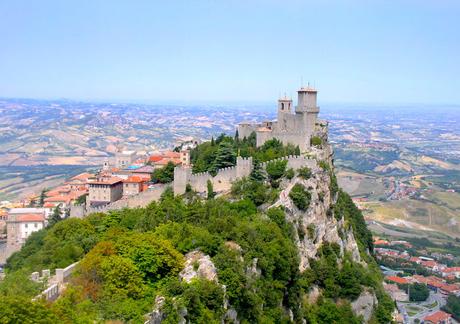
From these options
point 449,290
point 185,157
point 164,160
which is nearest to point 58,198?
point 164,160

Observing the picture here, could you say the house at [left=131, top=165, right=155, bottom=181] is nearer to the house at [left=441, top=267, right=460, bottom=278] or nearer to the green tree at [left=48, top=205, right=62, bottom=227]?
the green tree at [left=48, top=205, right=62, bottom=227]

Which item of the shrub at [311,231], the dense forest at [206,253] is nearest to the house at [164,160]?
the dense forest at [206,253]

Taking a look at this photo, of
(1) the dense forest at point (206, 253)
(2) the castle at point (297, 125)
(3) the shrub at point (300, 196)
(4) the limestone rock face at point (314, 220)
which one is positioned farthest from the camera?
(2) the castle at point (297, 125)

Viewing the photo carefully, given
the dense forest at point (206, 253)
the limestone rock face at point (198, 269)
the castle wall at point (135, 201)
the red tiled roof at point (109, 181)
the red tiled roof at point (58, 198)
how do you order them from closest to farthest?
the dense forest at point (206, 253) → the limestone rock face at point (198, 269) → the castle wall at point (135, 201) → the red tiled roof at point (109, 181) → the red tiled roof at point (58, 198)

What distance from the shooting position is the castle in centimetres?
4819

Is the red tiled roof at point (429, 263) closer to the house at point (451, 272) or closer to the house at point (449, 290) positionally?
the house at point (451, 272)

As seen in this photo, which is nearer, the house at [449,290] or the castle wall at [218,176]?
the castle wall at [218,176]

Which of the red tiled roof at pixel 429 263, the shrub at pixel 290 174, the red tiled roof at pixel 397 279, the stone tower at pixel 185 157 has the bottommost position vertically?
the red tiled roof at pixel 429 263

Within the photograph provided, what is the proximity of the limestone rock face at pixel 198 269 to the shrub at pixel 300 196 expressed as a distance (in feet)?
43.4

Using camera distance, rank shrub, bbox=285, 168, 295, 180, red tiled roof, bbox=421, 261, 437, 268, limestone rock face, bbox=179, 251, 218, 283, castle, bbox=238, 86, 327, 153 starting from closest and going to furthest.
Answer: limestone rock face, bbox=179, 251, 218, 283 < shrub, bbox=285, 168, 295, 180 < castle, bbox=238, 86, 327, 153 < red tiled roof, bbox=421, 261, 437, 268

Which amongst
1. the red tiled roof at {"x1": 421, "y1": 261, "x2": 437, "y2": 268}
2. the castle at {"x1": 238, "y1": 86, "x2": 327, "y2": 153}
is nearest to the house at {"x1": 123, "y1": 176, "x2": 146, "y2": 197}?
the castle at {"x1": 238, "y1": 86, "x2": 327, "y2": 153}

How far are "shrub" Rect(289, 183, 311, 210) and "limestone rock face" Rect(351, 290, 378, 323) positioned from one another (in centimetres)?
732

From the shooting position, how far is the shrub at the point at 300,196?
41594 mm

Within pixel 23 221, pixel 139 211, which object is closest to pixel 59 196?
pixel 23 221
